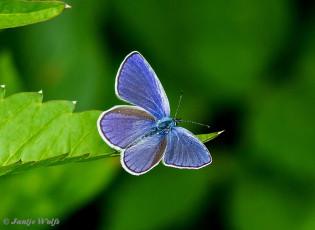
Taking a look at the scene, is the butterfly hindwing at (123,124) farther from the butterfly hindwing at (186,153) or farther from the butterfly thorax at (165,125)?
the butterfly hindwing at (186,153)

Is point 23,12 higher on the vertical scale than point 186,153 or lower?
higher

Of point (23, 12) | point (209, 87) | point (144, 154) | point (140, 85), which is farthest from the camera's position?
point (209, 87)

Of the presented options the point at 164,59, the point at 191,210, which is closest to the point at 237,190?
the point at 191,210

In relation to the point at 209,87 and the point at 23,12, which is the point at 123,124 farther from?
the point at 209,87

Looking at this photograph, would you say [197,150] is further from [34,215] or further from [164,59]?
[164,59]

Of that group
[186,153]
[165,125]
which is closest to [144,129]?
[165,125]

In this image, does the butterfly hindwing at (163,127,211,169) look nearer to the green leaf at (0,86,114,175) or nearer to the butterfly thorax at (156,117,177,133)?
the butterfly thorax at (156,117,177,133)
